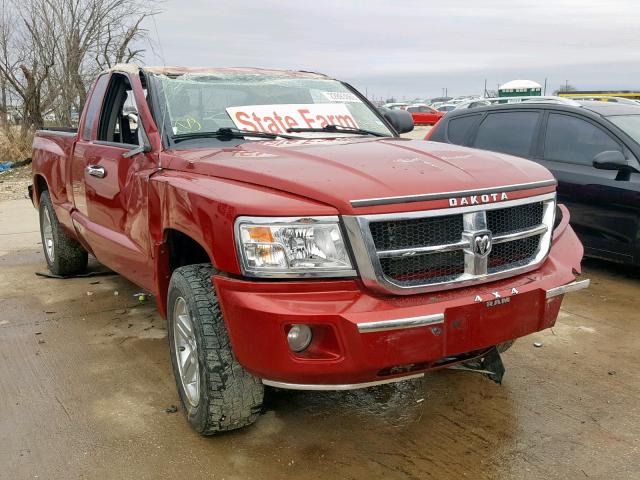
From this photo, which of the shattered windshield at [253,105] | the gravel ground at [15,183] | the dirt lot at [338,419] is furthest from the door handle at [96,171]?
the gravel ground at [15,183]

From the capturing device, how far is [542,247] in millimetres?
3113

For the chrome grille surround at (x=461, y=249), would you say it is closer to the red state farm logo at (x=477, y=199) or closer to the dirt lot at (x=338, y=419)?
the red state farm logo at (x=477, y=199)

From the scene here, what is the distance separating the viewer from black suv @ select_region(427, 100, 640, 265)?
5.48 m

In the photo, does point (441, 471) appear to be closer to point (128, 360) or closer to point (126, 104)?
point (128, 360)

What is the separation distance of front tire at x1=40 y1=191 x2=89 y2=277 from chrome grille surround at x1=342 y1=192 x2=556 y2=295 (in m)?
4.07

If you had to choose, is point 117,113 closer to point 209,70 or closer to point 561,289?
point 209,70

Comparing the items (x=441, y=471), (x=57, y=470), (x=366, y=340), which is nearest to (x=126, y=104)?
(x=57, y=470)

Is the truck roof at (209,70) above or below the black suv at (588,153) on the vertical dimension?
above

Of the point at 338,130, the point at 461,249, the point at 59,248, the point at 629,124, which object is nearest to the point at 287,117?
the point at 338,130

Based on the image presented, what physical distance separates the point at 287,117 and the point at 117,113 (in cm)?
149

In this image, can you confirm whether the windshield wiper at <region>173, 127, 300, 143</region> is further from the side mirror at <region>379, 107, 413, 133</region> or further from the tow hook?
the tow hook

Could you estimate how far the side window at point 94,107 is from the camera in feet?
15.8

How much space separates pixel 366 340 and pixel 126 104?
2759mm

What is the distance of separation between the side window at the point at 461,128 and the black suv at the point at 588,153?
5.1 inches
